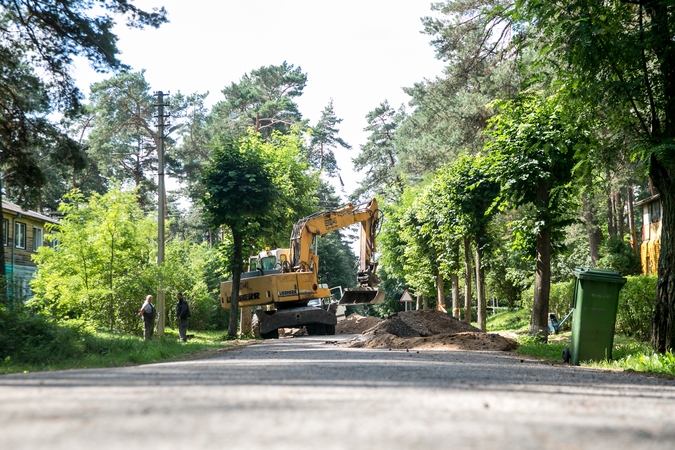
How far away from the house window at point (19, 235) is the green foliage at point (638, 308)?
3474 cm

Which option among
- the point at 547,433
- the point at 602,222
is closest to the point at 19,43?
the point at 547,433

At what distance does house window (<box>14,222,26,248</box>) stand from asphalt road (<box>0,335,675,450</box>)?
1548 inches

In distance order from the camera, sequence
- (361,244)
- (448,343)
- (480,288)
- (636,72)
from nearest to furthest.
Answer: (636,72), (448,343), (361,244), (480,288)

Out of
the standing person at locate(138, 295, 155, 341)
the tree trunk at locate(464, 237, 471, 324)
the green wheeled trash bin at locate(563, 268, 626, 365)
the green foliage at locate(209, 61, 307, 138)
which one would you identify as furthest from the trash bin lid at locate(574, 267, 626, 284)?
the green foliage at locate(209, 61, 307, 138)

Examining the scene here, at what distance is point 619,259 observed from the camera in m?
42.6

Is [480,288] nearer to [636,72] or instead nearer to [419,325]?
[419,325]

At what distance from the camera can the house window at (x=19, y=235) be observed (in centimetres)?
4578

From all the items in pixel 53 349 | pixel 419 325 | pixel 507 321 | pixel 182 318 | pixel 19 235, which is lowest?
pixel 507 321

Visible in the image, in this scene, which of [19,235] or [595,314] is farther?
[19,235]

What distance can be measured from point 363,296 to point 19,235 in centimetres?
2467

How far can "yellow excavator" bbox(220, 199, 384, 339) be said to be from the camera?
29.3 meters

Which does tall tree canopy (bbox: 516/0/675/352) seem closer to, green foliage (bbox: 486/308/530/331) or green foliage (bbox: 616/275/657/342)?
green foliage (bbox: 616/275/657/342)

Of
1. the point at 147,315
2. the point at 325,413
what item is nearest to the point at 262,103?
the point at 147,315

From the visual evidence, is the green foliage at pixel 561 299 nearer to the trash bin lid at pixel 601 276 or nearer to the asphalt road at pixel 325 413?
the trash bin lid at pixel 601 276
